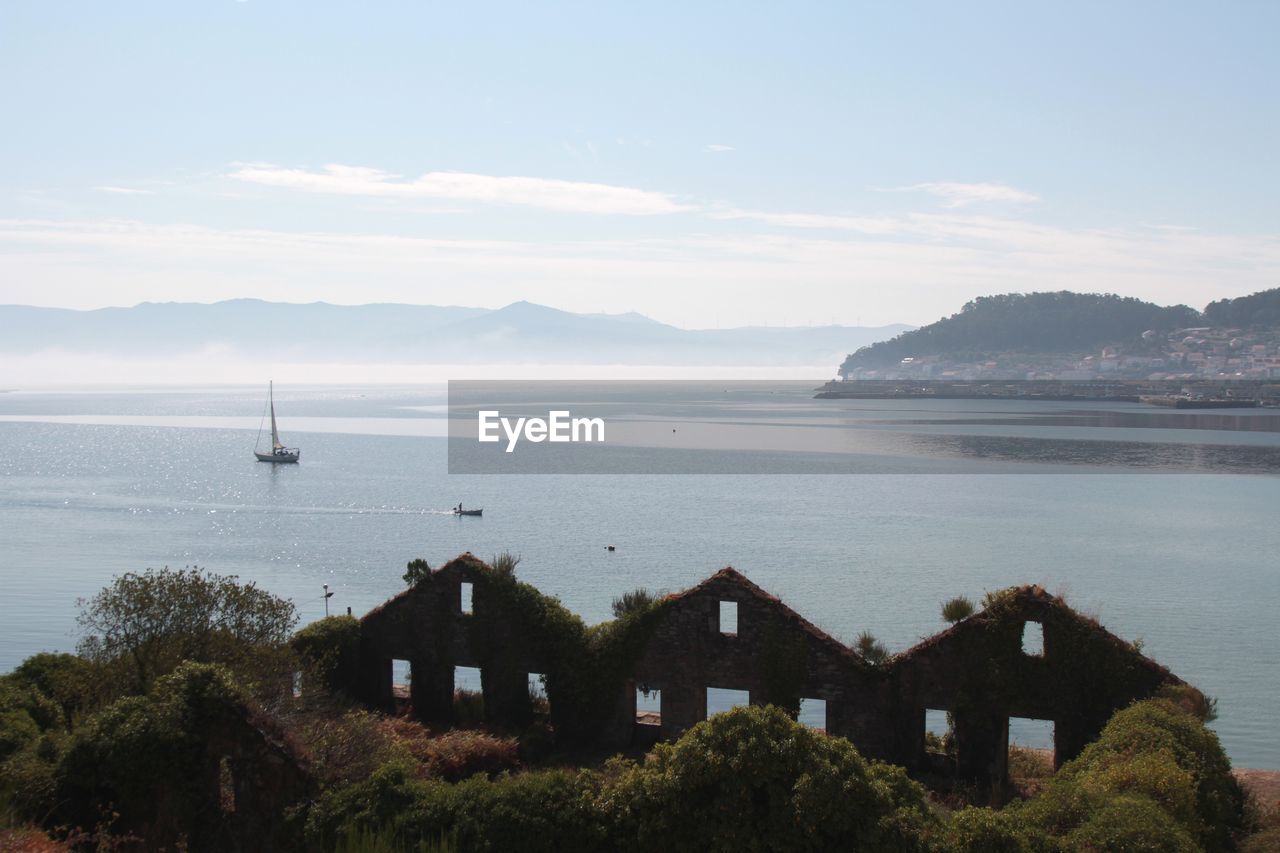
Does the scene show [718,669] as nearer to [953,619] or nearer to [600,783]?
[953,619]

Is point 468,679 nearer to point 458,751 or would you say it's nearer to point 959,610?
point 458,751

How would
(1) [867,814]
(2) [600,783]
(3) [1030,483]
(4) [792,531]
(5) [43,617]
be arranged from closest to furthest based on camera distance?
(1) [867,814], (2) [600,783], (5) [43,617], (4) [792,531], (3) [1030,483]

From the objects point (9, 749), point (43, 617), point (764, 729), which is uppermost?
point (764, 729)

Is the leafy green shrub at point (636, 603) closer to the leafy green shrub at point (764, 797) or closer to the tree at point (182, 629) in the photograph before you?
the tree at point (182, 629)

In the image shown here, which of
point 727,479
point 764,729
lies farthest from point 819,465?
point 764,729

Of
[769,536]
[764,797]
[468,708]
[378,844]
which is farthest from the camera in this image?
[769,536]

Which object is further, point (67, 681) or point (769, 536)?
point (769, 536)

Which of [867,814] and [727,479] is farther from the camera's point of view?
[727,479]

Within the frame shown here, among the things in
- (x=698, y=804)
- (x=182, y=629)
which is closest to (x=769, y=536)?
(x=182, y=629)
